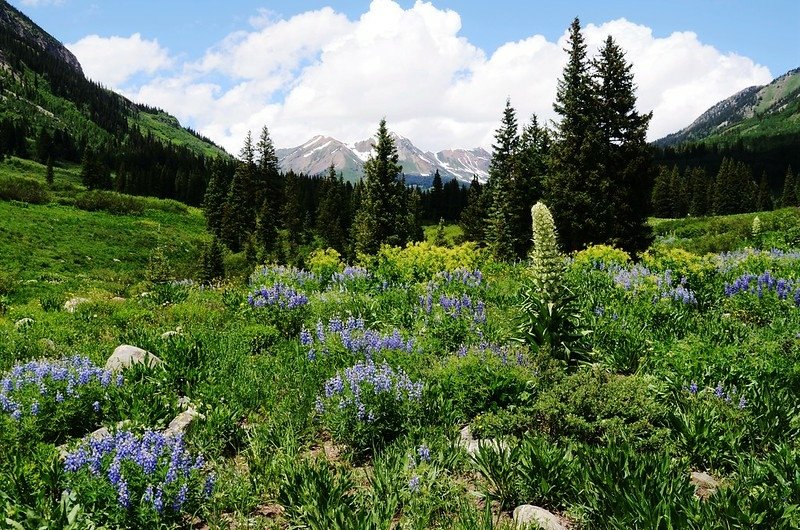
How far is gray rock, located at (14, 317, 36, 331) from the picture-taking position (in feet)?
34.5

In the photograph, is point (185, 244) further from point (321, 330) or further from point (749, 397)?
point (749, 397)

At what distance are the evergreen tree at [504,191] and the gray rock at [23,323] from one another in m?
31.3

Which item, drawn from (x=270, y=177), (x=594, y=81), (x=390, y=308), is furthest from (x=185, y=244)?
(x=390, y=308)

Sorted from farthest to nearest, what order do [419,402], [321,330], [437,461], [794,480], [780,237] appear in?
1. [780,237]
2. [321,330]
3. [419,402]
4. [437,461]
5. [794,480]

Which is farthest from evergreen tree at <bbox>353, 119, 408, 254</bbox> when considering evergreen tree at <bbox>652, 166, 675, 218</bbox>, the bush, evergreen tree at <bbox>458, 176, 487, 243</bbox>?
evergreen tree at <bbox>652, 166, 675, 218</bbox>

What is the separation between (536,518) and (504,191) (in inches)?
1648

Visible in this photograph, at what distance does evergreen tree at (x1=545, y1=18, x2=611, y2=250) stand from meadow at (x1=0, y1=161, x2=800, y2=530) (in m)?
19.1

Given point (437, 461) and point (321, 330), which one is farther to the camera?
point (321, 330)

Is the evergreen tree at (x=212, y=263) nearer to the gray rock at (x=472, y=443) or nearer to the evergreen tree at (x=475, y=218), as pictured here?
the evergreen tree at (x=475, y=218)

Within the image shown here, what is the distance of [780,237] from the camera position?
22.2 metres

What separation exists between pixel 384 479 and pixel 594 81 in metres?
31.3

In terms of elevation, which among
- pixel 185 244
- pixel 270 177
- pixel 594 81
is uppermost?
pixel 594 81

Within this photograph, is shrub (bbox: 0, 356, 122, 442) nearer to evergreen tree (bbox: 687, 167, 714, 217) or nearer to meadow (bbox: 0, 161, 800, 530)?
meadow (bbox: 0, 161, 800, 530)

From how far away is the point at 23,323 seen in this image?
10.9 meters
